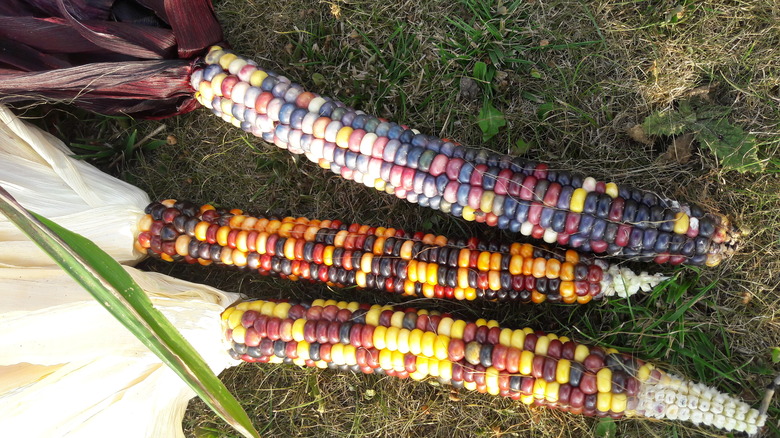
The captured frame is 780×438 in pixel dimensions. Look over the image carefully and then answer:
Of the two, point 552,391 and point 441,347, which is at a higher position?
point 441,347

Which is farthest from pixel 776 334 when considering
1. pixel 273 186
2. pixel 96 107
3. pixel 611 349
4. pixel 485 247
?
pixel 96 107

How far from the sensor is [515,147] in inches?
99.7

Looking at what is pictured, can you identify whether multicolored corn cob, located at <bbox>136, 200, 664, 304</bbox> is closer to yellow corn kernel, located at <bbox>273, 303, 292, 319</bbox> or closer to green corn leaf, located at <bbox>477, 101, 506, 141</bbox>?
yellow corn kernel, located at <bbox>273, 303, 292, 319</bbox>

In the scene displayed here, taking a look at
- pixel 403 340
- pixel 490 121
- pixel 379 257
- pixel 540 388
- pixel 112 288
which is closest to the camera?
pixel 112 288

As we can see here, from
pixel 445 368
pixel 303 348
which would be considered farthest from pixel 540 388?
pixel 303 348

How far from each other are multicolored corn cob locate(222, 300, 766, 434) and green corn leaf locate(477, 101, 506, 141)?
2.81 feet

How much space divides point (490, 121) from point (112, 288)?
1720 millimetres

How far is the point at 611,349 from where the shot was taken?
221 cm

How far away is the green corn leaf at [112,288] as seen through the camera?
1.40 m

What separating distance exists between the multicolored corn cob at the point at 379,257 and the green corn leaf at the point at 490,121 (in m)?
0.55

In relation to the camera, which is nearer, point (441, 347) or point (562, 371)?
point (562, 371)

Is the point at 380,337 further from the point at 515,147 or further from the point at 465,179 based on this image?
the point at 515,147

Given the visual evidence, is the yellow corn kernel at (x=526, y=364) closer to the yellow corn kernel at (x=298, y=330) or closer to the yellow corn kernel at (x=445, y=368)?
the yellow corn kernel at (x=445, y=368)

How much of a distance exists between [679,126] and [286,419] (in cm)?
225
